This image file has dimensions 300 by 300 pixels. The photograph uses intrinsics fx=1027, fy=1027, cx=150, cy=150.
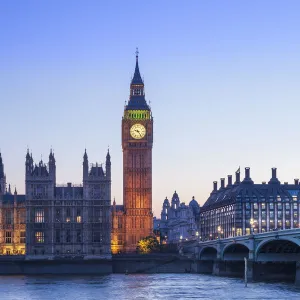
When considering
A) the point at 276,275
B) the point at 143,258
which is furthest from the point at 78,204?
the point at 276,275

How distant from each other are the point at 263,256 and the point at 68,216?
60404 mm

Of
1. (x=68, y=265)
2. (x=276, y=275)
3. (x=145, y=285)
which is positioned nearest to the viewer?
(x=145, y=285)

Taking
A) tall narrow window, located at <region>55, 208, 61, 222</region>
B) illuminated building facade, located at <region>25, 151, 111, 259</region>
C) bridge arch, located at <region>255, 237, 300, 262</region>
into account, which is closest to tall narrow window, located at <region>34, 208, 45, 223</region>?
illuminated building facade, located at <region>25, 151, 111, 259</region>

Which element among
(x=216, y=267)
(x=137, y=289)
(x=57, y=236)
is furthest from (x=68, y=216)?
(x=137, y=289)

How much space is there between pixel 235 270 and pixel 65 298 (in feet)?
187

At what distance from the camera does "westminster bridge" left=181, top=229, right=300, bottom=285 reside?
134375 millimetres

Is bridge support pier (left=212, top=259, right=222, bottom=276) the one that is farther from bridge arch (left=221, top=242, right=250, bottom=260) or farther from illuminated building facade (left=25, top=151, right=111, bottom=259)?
illuminated building facade (left=25, top=151, right=111, bottom=259)

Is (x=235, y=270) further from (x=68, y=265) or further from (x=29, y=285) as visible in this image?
(x=29, y=285)

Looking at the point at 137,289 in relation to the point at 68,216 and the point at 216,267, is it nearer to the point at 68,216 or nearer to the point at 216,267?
the point at 216,267

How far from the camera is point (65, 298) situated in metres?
115

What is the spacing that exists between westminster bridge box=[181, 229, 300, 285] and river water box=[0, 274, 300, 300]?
4015 millimetres

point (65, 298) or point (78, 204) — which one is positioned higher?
point (78, 204)

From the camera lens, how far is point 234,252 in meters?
171

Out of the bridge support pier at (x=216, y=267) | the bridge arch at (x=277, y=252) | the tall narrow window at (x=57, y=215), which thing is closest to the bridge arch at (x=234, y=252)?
the bridge support pier at (x=216, y=267)
